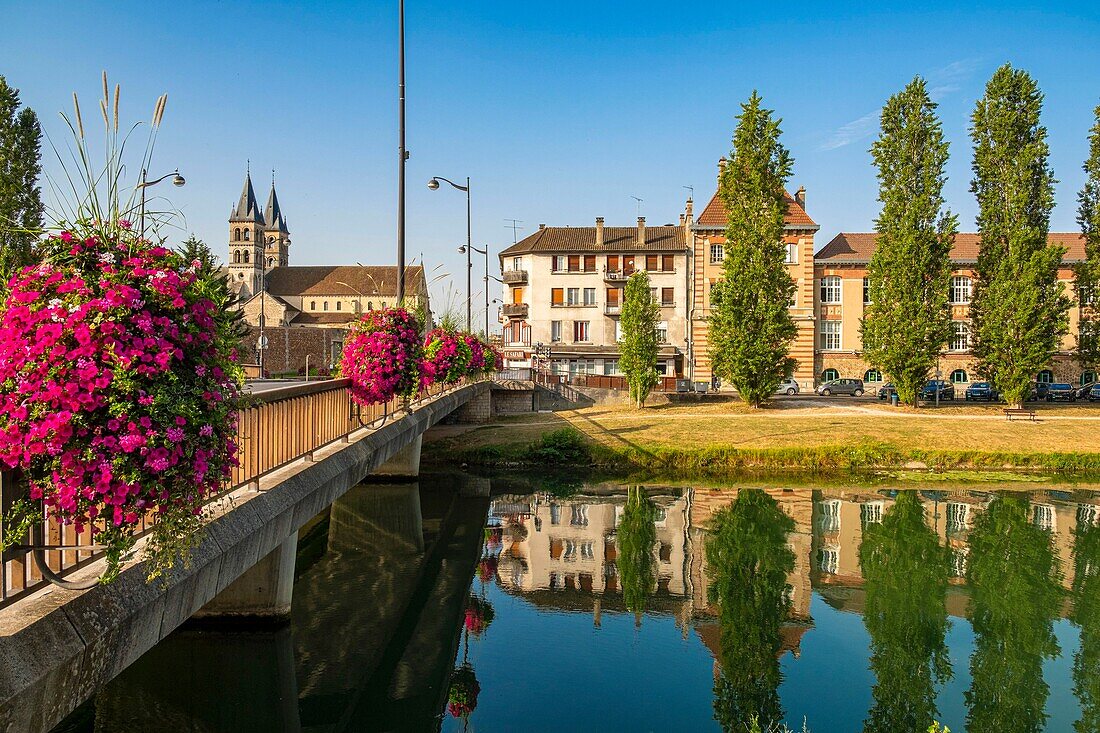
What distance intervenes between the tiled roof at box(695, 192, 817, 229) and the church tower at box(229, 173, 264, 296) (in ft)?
253

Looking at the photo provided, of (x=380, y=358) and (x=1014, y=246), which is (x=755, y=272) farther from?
(x=380, y=358)

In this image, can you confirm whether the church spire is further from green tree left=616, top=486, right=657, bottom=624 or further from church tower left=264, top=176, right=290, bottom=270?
green tree left=616, top=486, right=657, bottom=624

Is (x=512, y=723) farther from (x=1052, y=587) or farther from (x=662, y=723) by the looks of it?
(x=1052, y=587)

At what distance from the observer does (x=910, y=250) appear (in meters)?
36.1

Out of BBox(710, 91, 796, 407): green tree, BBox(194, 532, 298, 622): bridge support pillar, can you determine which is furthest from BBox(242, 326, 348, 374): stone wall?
BBox(194, 532, 298, 622): bridge support pillar

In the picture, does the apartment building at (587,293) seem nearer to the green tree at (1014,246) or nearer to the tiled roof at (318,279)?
the green tree at (1014,246)

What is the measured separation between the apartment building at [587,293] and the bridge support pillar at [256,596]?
1630 inches

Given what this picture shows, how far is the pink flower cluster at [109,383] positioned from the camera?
435cm

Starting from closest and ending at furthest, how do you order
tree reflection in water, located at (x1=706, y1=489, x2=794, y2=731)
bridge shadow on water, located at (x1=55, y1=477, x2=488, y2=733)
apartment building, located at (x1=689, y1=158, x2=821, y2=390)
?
1. bridge shadow on water, located at (x1=55, y1=477, x2=488, y2=733)
2. tree reflection in water, located at (x1=706, y1=489, x2=794, y2=731)
3. apartment building, located at (x1=689, y1=158, x2=821, y2=390)

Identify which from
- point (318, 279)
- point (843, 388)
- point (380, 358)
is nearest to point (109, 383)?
point (380, 358)

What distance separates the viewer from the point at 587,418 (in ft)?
119

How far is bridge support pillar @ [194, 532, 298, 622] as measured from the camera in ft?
36.8

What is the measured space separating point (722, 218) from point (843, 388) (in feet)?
42.9

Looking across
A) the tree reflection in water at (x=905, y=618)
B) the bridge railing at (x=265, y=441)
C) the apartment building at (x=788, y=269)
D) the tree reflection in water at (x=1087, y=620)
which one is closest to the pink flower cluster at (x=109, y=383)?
the bridge railing at (x=265, y=441)
